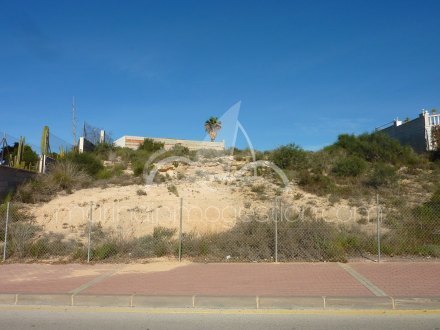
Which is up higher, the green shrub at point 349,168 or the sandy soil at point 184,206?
the green shrub at point 349,168

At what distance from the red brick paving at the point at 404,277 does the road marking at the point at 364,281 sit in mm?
96

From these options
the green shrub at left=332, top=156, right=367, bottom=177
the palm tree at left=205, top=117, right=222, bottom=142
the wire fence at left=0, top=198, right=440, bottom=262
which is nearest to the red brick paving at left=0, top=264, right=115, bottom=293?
the wire fence at left=0, top=198, right=440, bottom=262

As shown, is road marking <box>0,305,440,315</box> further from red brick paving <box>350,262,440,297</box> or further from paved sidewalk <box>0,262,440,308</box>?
red brick paving <box>350,262,440,297</box>

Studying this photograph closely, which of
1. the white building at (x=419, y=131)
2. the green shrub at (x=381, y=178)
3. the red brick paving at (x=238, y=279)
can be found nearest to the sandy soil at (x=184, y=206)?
the red brick paving at (x=238, y=279)

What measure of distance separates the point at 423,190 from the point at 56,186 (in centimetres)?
1918

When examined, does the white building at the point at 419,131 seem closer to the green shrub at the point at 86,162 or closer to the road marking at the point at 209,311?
the green shrub at the point at 86,162

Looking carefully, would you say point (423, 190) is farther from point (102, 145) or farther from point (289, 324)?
point (102, 145)

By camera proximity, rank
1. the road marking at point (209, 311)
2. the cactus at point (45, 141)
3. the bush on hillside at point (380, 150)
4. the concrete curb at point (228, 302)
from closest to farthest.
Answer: the road marking at point (209, 311), the concrete curb at point (228, 302), the cactus at point (45, 141), the bush on hillside at point (380, 150)

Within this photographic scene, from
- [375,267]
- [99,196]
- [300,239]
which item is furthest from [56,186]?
[375,267]

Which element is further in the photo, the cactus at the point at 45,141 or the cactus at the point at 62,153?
the cactus at the point at 62,153

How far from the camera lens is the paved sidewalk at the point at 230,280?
7824 mm

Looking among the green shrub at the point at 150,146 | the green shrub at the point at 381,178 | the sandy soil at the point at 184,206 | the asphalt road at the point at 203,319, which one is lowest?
the asphalt road at the point at 203,319

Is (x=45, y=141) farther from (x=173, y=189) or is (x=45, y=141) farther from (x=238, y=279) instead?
(x=238, y=279)

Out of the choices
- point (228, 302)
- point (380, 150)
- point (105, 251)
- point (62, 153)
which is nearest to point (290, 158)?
point (380, 150)
